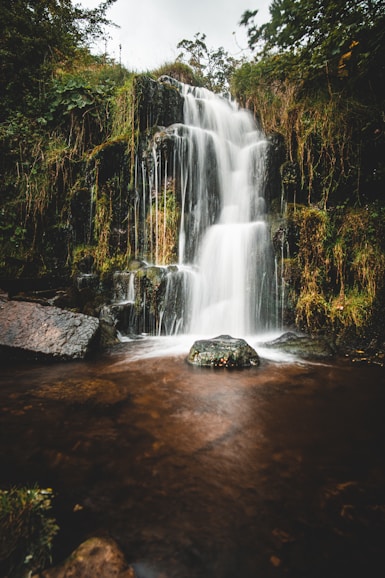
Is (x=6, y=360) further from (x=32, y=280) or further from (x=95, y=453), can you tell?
(x=95, y=453)

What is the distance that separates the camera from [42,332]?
175 inches

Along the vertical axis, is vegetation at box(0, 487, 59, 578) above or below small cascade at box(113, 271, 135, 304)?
below

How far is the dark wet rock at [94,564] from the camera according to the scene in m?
1.09

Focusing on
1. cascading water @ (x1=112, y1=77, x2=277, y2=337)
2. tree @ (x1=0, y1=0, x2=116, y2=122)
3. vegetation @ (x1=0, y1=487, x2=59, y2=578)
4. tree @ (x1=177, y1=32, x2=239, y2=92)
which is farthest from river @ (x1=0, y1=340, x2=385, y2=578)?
tree @ (x1=177, y1=32, x2=239, y2=92)

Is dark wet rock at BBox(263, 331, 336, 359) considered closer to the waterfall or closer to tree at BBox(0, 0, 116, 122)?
the waterfall

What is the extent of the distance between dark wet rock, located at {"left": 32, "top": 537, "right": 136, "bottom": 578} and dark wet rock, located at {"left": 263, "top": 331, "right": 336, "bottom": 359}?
3815 millimetres

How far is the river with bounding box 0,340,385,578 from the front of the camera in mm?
1309

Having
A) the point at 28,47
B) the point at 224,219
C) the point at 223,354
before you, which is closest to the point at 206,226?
the point at 224,219

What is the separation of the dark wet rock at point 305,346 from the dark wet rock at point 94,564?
3815 mm

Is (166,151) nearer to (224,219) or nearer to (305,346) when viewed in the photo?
(224,219)

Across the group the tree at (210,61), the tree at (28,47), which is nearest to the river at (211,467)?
the tree at (28,47)

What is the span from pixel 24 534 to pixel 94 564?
312 millimetres

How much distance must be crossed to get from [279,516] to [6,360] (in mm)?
4137

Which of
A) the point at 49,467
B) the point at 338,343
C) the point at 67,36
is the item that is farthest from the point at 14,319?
the point at 67,36
